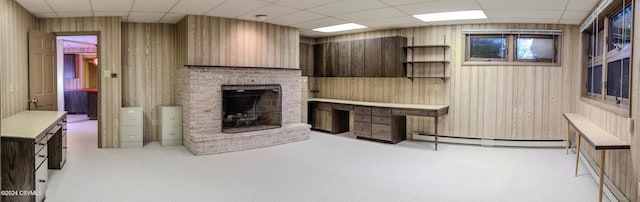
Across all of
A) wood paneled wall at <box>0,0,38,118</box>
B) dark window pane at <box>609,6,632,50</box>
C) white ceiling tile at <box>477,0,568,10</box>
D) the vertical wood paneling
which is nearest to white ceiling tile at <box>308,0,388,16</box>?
white ceiling tile at <box>477,0,568,10</box>

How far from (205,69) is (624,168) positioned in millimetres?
5255

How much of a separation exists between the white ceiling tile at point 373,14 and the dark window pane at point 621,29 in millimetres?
2576

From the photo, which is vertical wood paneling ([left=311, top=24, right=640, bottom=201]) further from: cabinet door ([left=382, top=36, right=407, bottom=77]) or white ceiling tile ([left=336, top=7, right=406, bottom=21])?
white ceiling tile ([left=336, top=7, right=406, bottom=21])

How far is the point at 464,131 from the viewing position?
21.5ft

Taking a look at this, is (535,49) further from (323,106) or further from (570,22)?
(323,106)

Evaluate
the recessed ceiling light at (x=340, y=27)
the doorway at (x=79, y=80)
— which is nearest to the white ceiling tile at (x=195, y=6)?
the recessed ceiling light at (x=340, y=27)

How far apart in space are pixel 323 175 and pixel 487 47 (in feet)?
13.1

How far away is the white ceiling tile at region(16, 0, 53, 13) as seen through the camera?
4633 millimetres

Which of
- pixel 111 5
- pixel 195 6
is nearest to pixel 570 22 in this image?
pixel 195 6

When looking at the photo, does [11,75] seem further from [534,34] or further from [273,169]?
[534,34]

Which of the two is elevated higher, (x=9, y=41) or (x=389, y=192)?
(x=9, y=41)

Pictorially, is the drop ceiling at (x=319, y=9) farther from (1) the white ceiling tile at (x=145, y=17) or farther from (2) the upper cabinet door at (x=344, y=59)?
(2) the upper cabinet door at (x=344, y=59)

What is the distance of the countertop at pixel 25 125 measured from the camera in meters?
3.03

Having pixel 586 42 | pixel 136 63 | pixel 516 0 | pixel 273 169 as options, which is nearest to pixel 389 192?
pixel 273 169
